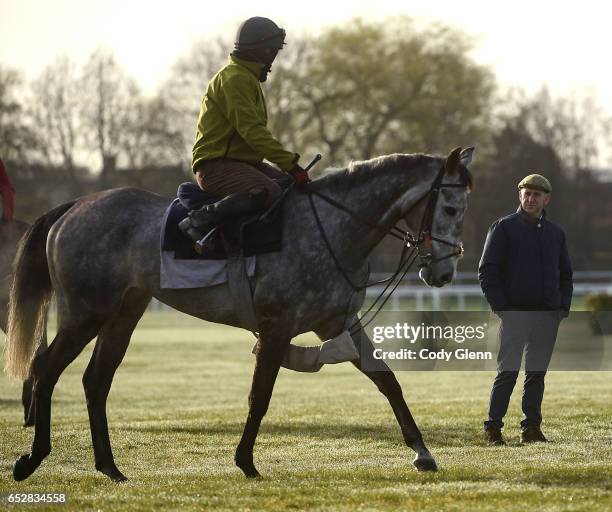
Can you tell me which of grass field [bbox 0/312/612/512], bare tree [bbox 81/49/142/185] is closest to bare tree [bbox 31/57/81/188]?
bare tree [bbox 81/49/142/185]

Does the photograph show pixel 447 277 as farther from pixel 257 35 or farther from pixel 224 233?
pixel 257 35

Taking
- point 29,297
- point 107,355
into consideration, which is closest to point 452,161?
point 107,355

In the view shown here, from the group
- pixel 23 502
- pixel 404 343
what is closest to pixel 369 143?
pixel 404 343

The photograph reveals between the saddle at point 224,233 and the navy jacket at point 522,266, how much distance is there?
2.22m

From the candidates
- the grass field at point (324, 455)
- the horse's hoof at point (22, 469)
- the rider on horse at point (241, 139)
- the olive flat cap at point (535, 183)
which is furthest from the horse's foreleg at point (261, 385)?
the olive flat cap at point (535, 183)

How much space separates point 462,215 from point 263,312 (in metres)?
1.44

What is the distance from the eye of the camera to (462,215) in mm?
8906

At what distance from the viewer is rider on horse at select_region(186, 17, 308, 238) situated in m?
8.80

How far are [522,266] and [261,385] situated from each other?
8.49 feet

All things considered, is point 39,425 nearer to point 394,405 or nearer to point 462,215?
point 394,405

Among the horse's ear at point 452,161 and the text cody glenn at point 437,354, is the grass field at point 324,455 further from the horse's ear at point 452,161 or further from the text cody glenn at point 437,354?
the horse's ear at point 452,161

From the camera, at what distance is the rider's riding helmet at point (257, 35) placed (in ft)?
29.7

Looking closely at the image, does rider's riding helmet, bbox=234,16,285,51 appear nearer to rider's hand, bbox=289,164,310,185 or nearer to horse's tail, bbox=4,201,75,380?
rider's hand, bbox=289,164,310,185

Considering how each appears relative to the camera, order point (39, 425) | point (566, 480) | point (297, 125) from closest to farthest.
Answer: point (566, 480)
point (39, 425)
point (297, 125)
